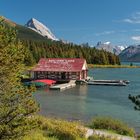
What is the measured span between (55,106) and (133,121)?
14.3 m

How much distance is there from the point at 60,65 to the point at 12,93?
3013 inches

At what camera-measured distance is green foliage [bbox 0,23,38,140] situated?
47.3ft

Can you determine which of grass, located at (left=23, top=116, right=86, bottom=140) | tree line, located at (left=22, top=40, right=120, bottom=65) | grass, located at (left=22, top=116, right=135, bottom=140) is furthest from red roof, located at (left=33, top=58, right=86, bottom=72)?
tree line, located at (left=22, top=40, right=120, bottom=65)

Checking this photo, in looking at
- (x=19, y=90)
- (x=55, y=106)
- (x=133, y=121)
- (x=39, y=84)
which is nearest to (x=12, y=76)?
(x=19, y=90)

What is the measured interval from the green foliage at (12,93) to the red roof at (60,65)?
7367cm

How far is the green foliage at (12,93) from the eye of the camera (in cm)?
1441

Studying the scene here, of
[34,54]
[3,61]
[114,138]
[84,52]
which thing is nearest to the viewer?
[3,61]

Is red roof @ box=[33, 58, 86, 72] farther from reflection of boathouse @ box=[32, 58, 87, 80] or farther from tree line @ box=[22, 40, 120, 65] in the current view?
tree line @ box=[22, 40, 120, 65]

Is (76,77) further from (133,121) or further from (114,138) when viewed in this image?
(114,138)

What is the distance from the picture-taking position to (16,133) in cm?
1462

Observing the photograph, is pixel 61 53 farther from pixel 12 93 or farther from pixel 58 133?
pixel 12 93

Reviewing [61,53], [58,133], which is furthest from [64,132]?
[61,53]

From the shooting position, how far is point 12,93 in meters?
14.9

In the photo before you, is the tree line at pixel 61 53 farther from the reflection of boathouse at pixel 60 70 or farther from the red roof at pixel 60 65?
the reflection of boathouse at pixel 60 70
